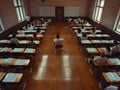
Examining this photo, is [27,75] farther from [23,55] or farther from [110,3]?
[110,3]

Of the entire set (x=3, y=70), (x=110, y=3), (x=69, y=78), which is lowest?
(x=69, y=78)

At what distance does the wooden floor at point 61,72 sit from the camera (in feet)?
13.9

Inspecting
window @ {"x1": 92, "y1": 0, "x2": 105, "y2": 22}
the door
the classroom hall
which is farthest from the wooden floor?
the door

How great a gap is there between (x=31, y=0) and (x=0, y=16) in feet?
23.7

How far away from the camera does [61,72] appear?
4938 mm

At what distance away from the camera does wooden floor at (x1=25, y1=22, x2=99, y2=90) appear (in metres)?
4.23

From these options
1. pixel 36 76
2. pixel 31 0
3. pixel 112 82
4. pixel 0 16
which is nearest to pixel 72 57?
pixel 36 76

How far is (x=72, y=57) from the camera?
20.3ft

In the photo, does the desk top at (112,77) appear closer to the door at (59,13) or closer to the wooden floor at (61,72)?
the wooden floor at (61,72)

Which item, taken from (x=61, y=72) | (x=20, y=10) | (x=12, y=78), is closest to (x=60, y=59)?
(x=61, y=72)

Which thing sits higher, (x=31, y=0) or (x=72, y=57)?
(x=31, y=0)

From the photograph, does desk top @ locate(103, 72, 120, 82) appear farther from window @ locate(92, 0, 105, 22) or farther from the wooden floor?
window @ locate(92, 0, 105, 22)

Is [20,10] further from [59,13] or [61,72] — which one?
[61,72]

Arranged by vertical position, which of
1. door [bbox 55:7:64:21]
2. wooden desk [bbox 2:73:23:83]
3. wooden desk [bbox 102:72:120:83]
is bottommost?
wooden desk [bbox 102:72:120:83]
